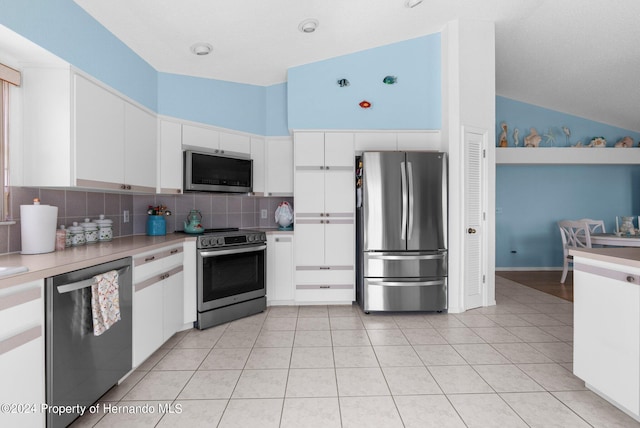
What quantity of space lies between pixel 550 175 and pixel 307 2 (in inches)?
Result: 221

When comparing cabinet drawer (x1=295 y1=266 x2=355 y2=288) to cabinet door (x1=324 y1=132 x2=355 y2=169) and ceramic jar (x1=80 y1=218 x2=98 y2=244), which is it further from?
ceramic jar (x1=80 y1=218 x2=98 y2=244)

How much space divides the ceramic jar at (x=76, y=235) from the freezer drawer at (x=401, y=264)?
2.54 meters

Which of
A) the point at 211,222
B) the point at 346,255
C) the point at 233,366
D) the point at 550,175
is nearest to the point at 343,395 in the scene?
the point at 233,366

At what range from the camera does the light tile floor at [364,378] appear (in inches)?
72.1

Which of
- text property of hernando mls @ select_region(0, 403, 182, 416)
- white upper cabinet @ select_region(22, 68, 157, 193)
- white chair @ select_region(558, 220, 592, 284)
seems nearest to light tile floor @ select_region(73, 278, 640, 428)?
text property of hernando mls @ select_region(0, 403, 182, 416)

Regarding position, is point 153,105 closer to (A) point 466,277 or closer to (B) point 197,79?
(B) point 197,79

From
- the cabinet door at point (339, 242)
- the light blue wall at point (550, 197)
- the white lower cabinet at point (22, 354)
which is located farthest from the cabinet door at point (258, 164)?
the light blue wall at point (550, 197)

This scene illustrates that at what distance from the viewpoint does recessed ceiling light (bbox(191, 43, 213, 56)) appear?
3.15 metres

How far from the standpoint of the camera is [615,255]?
1.83 m

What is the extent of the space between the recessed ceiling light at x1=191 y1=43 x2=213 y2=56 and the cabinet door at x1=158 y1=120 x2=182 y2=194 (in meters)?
0.75

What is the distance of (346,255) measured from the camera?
386 centimetres

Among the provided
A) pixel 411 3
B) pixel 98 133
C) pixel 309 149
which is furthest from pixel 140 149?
pixel 411 3

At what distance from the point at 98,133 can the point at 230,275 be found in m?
1.69

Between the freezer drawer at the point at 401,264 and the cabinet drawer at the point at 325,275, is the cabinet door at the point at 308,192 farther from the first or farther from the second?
the freezer drawer at the point at 401,264
